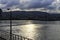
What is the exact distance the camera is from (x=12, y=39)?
35188mm
